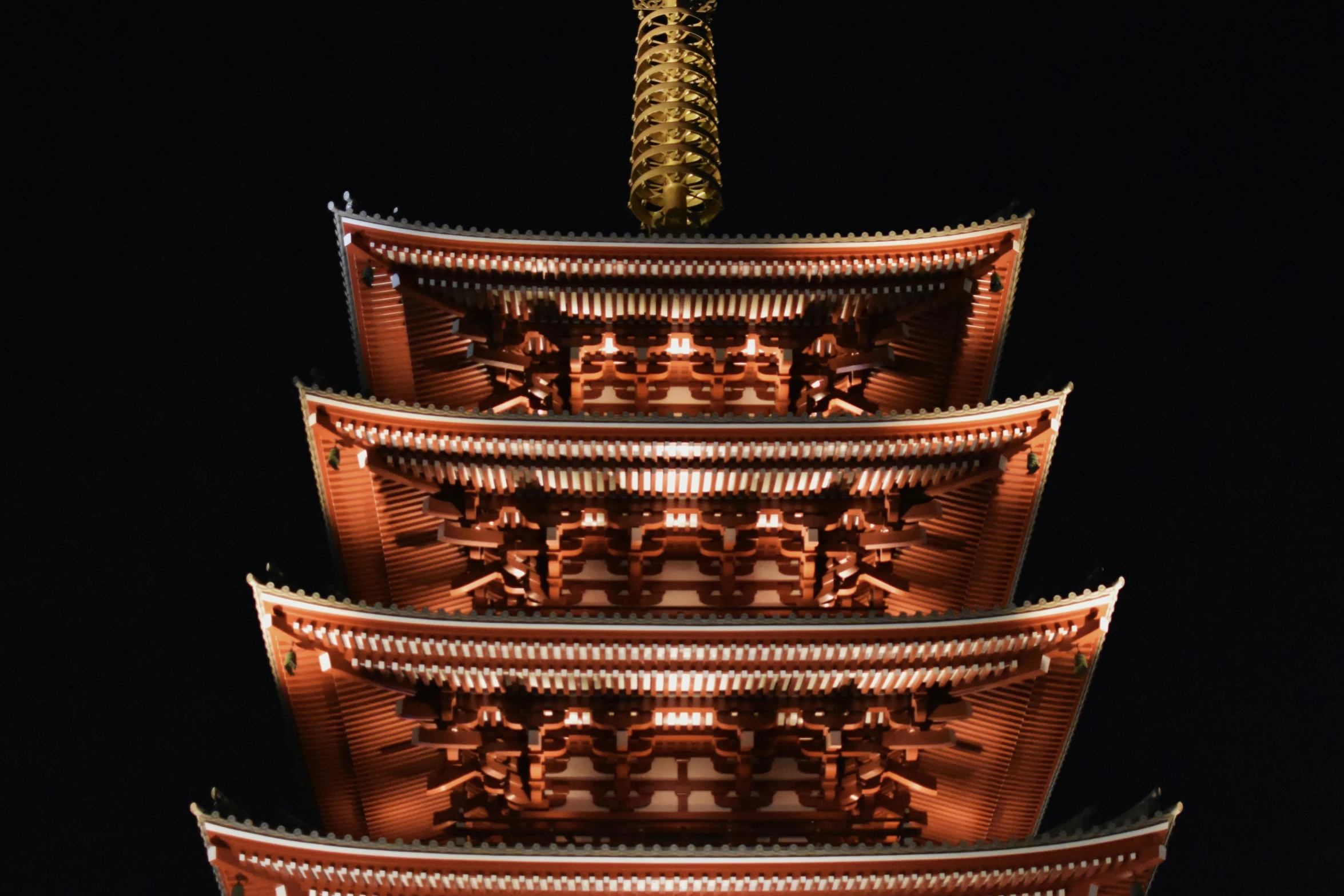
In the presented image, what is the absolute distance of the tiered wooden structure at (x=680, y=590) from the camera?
61.3 ft

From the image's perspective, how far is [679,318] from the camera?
902 inches

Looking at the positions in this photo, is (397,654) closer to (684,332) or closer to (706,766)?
(706,766)

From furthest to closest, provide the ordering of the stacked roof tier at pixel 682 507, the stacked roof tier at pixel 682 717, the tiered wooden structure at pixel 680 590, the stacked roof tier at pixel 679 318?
the stacked roof tier at pixel 679 318
the stacked roof tier at pixel 682 507
the stacked roof tier at pixel 682 717
the tiered wooden structure at pixel 680 590

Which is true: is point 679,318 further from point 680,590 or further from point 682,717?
point 682,717

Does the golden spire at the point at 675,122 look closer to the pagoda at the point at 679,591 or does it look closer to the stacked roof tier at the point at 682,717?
the pagoda at the point at 679,591

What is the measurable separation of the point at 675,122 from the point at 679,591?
325 inches

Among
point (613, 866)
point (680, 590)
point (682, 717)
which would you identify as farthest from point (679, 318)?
point (613, 866)

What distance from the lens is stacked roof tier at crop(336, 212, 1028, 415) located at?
22.4 metres

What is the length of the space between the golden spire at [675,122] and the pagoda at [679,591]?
2879 millimetres

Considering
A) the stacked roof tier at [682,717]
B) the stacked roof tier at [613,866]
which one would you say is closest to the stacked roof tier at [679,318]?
the stacked roof tier at [682,717]

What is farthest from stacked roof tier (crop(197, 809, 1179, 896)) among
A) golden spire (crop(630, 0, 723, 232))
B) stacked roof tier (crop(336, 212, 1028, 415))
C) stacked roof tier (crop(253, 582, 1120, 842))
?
golden spire (crop(630, 0, 723, 232))

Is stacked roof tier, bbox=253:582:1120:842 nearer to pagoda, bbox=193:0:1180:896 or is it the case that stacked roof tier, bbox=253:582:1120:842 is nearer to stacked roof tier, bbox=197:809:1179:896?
pagoda, bbox=193:0:1180:896

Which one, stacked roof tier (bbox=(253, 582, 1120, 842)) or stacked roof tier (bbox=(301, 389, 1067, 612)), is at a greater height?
stacked roof tier (bbox=(301, 389, 1067, 612))

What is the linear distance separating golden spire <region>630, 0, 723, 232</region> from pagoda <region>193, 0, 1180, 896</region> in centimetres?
288
